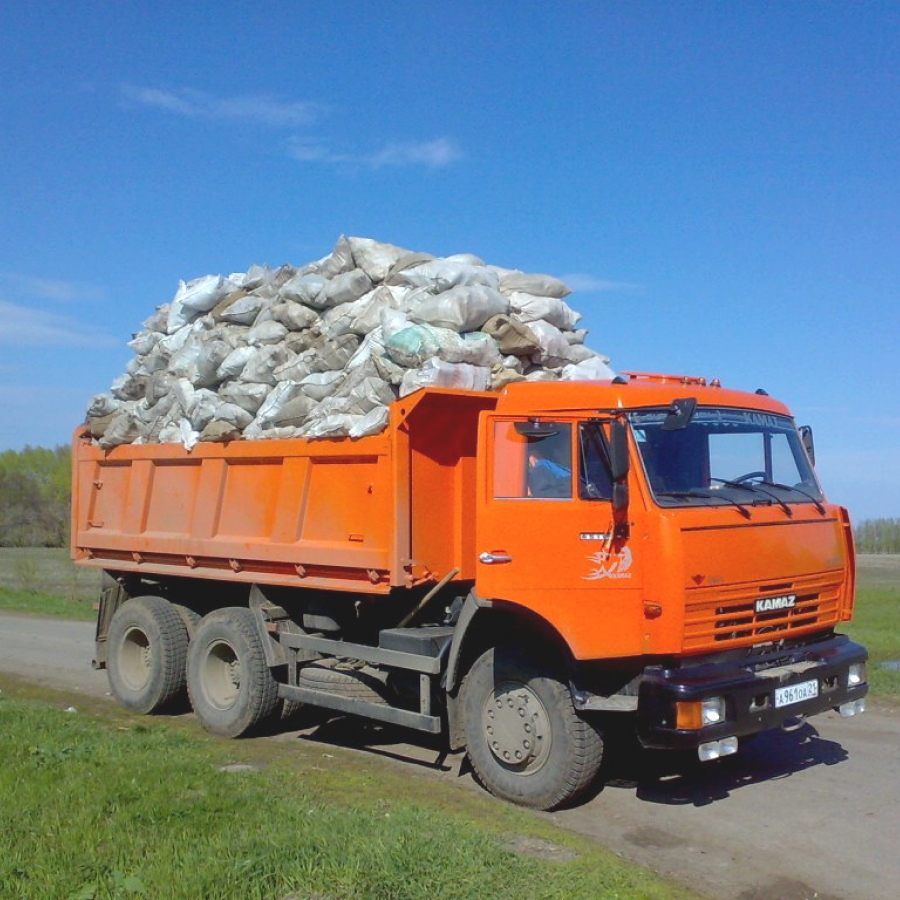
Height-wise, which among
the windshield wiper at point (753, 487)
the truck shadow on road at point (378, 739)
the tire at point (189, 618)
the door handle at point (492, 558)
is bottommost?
the truck shadow on road at point (378, 739)

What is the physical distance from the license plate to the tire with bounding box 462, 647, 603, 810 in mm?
1122

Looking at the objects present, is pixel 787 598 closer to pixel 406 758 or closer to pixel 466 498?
pixel 466 498

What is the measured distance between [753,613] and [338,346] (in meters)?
3.89

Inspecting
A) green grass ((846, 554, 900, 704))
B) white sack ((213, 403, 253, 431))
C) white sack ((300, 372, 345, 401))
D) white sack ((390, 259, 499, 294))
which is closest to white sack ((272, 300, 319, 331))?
white sack ((300, 372, 345, 401))

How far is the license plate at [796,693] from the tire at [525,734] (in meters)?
1.12

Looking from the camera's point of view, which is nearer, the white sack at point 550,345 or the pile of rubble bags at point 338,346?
the pile of rubble bags at point 338,346

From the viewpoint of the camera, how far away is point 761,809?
6605 millimetres

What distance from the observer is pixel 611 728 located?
6.87 m

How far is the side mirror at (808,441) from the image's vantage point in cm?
747

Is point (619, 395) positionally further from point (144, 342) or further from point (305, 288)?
point (144, 342)

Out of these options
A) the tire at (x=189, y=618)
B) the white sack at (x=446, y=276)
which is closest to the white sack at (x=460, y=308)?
the white sack at (x=446, y=276)

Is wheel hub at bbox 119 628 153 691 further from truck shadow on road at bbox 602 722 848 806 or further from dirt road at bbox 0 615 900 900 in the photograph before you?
truck shadow on road at bbox 602 722 848 806

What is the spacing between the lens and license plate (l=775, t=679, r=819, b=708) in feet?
21.0

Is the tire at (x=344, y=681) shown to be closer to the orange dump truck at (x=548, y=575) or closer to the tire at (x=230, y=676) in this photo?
the orange dump truck at (x=548, y=575)
